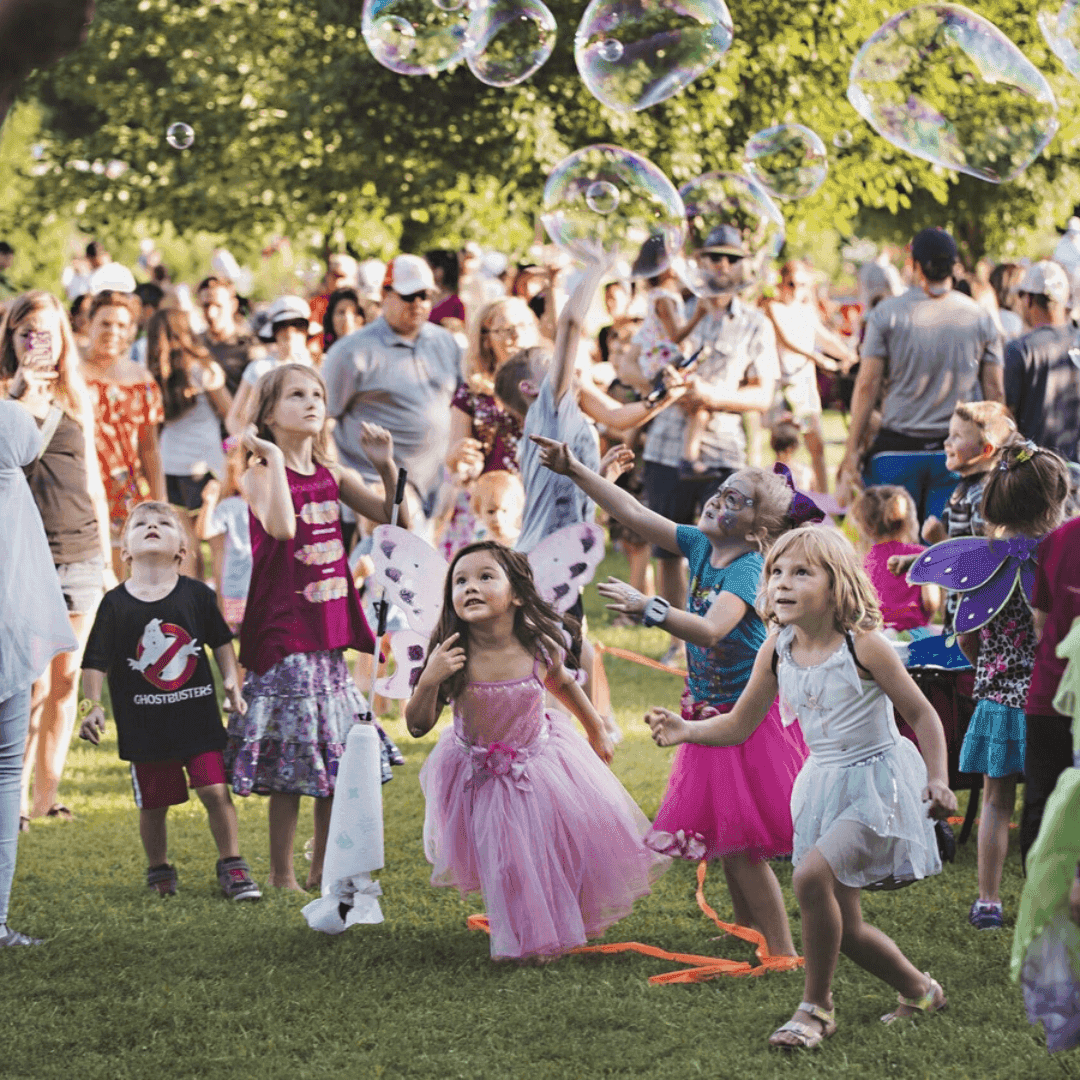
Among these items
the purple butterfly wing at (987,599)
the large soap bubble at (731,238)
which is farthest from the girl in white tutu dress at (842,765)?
the large soap bubble at (731,238)

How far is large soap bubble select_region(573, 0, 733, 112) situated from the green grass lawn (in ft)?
11.9

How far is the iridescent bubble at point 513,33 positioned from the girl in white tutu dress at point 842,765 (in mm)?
4083

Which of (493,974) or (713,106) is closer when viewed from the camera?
(493,974)

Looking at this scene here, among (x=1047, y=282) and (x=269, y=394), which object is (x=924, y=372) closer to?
(x=1047, y=282)

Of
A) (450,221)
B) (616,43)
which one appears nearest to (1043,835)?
(616,43)

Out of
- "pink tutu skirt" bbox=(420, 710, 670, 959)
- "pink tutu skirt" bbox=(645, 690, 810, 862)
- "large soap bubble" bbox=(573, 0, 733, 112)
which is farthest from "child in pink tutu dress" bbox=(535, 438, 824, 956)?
"large soap bubble" bbox=(573, 0, 733, 112)

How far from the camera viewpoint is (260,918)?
559 centimetres

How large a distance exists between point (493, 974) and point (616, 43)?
Answer: 444cm

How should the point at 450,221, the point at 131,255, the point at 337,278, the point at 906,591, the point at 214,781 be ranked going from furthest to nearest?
1. the point at 131,255
2. the point at 450,221
3. the point at 337,278
4. the point at 906,591
5. the point at 214,781

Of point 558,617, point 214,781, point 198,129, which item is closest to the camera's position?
point 558,617

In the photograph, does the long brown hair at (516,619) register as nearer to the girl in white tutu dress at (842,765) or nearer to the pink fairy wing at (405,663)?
the pink fairy wing at (405,663)

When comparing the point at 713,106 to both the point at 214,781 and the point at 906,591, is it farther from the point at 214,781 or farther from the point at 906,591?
the point at 214,781

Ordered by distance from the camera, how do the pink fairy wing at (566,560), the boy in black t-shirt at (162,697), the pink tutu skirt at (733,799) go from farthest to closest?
the boy in black t-shirt at (162,697), the pink fairy wing at (566,560), the pink tutu skirt at (733,799)

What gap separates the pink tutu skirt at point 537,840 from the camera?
5.04 m
